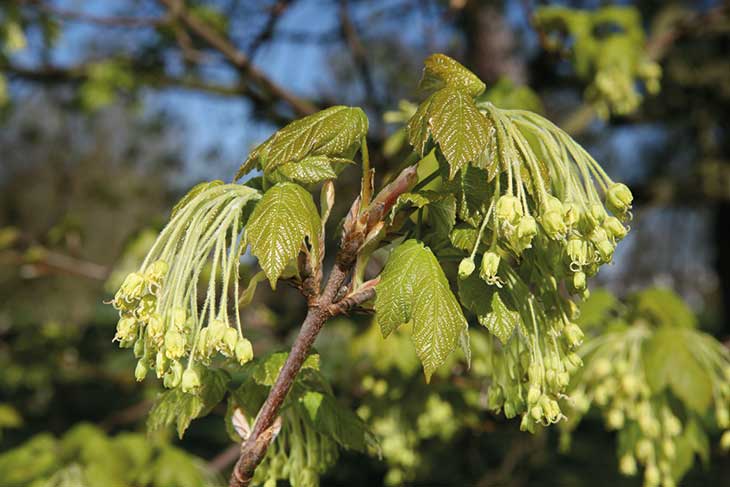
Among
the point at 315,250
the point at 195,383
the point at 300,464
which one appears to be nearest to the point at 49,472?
the point at 300,464

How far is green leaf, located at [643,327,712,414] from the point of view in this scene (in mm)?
1706

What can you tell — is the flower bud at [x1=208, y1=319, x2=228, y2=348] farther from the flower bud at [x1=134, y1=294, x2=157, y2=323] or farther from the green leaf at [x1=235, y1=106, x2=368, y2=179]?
the green leaf at [x1=235, y1=106, x2=368, y2=179]

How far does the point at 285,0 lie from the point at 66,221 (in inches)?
68.6

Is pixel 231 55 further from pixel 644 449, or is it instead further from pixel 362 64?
pixel 644 449

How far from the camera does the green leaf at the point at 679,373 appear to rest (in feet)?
5.60

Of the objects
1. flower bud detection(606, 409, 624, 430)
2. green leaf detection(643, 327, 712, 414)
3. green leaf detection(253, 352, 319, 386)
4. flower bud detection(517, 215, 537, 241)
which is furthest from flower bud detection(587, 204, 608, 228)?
flower bud detection(606, 409, 624, 430)

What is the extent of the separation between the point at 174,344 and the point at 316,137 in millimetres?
351

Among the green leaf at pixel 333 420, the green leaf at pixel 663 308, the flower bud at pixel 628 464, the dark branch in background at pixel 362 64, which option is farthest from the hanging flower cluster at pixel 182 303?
the dark branch in background at pixel 362 64

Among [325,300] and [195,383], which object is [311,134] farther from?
[195,383]

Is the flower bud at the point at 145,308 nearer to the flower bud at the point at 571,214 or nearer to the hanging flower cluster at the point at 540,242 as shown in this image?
the hanging flower cluster at the point at 540,242

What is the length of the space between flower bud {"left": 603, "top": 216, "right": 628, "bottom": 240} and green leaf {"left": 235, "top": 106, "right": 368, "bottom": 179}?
1.23 ft

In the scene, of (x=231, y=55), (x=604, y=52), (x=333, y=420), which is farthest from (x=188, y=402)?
(x=604, y=52)

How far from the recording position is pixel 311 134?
1010 millimetres

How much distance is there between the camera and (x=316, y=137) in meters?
1.01
